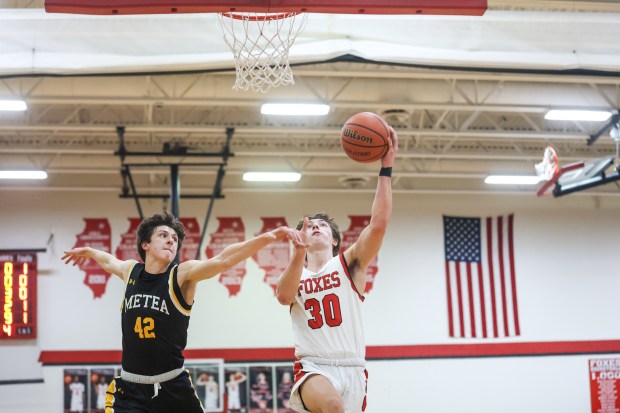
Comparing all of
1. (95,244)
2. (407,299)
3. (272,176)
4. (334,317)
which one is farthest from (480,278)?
(334,317)

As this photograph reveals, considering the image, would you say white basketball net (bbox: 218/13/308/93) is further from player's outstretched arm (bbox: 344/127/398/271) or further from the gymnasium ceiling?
player's outstretched arm (bbox: 344/127/398/271)

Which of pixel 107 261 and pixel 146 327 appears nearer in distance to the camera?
pixel 146 327

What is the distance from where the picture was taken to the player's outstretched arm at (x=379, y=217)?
15.8ft

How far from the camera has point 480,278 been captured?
17.7 metres

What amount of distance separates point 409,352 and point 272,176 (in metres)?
5.21

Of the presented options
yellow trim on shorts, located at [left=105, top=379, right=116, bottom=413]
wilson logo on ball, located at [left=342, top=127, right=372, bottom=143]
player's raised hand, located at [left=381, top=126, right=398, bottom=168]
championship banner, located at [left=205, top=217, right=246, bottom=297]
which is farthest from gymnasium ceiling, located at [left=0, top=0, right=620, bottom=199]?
yellow trim on shorts, located at [left=105, top=379, right=116, bottom=413]

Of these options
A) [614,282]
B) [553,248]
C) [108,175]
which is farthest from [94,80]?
[614,282]

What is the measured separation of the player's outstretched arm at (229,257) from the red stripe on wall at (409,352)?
38.4 feet

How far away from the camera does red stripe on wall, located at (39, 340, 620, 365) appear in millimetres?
16328

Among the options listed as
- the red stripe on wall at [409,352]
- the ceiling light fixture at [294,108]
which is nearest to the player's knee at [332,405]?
the ceiling light fixture at [294,108]

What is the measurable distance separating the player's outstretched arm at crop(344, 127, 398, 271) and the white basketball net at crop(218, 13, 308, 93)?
2653mm

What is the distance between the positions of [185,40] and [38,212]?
9657mm

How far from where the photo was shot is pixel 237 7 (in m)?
6.21

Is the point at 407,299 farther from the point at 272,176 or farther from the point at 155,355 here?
the point at 155,355
